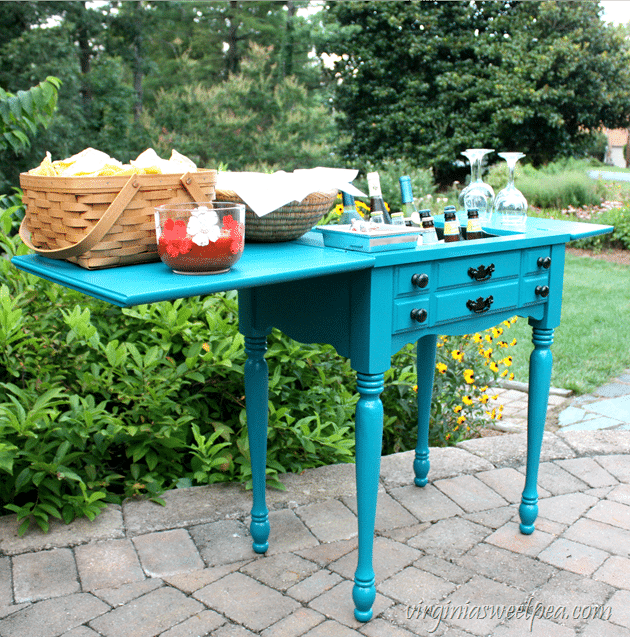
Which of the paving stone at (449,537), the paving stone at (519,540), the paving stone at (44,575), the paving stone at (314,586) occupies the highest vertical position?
the paving stone at (44,575)

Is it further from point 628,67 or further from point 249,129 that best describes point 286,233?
point 628,67

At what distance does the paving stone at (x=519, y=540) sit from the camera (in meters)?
2.49

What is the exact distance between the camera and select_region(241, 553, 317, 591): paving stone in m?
2.28

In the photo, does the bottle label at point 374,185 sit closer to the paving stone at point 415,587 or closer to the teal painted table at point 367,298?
the teal painted table at point 367,298

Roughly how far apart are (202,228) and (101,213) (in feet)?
0.84

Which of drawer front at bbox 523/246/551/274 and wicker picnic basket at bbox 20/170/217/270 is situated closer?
wicker picnic basket at bbox 20/170/217/270

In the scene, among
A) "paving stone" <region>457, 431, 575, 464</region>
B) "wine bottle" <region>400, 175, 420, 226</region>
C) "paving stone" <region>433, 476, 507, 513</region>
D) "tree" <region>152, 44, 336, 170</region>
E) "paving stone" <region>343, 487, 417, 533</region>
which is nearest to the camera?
"wine bottle" <region>400, 175, 420, 226</region>

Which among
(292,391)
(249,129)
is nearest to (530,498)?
(292,391)

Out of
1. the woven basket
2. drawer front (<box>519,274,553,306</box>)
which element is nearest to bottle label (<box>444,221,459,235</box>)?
drawer front (<box>519,274,553,306</box>)

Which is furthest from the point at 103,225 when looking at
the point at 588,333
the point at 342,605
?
the point at 588,333

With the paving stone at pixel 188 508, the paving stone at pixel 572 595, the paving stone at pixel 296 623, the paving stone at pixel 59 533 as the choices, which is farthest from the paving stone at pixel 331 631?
the paving stone at pixel 59 533

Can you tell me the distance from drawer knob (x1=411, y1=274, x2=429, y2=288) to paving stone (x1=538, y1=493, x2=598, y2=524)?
1.26 meters

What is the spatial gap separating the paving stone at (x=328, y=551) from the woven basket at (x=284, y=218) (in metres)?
1.12

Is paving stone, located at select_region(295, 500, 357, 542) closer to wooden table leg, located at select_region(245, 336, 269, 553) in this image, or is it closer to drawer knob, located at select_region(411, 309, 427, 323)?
wooden table leg, located at select_region(245, 336, 269, 553)
